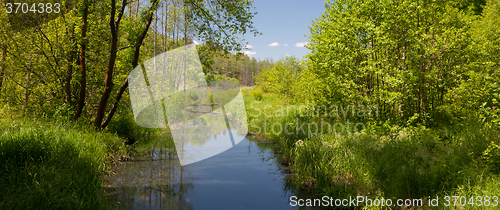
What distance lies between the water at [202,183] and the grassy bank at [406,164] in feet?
2.58

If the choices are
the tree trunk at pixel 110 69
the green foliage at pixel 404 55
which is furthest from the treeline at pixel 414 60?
the tree trunk at pixel 110 69

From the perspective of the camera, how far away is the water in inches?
221

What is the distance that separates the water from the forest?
0.50 m

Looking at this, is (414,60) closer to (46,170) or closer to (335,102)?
(335,102)

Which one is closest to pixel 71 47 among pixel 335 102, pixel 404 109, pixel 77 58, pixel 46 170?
pixel 77 58

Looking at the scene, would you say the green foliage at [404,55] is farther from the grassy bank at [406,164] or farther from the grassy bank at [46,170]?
the grassy bank at [46,170]

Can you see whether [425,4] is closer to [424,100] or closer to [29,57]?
[424,100]

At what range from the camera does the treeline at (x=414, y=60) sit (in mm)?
6391

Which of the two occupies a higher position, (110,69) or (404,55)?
(404,55)

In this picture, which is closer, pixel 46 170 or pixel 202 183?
pixel 46 170

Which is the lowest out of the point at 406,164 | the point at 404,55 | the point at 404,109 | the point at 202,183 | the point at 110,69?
the point at 202,183

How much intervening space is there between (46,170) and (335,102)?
7.66 metres

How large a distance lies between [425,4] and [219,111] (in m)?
17.1

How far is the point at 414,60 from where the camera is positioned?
6.92m
